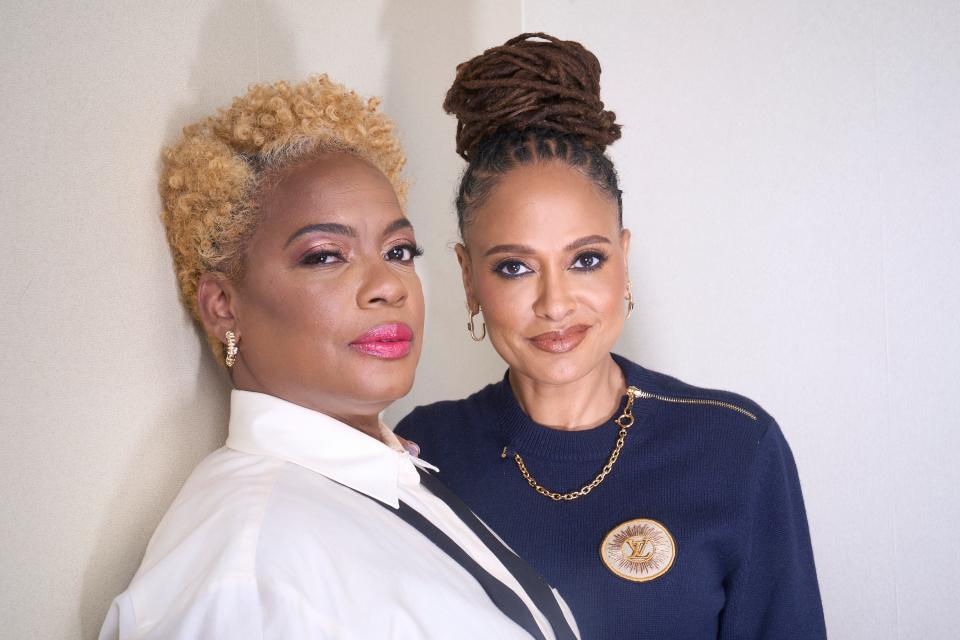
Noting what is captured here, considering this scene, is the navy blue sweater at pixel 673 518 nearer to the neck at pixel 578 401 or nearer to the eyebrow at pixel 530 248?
the neck at pixel 578 401

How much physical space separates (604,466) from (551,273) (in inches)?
16.7

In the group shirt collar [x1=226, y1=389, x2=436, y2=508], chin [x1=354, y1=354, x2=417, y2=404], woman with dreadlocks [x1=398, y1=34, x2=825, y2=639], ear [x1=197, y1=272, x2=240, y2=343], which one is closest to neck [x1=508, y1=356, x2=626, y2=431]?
woman with dreadlocks [x1=398, y1=34, x2=825, y2=639]

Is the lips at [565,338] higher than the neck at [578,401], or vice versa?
the lips at [565,338]

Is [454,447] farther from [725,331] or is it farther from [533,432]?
[725,331]

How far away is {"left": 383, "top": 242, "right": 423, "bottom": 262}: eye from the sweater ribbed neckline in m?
0.53

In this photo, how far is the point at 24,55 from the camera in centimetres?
123

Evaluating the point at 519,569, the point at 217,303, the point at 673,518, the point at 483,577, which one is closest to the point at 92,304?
the point at 217,303

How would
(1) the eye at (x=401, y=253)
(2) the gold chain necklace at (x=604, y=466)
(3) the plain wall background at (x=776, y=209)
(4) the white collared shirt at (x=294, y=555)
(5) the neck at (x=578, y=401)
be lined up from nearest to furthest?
(4) the white collared shirt at (x=294, y=555), (1) the eye at (x=401, y=253), (2) the gold chain necklace at (x=604, y=466), (5) the neck at (x=578, y=401), (3) the plain wall background at (x=776, y=209)

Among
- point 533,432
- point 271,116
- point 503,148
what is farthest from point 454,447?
point 271,116

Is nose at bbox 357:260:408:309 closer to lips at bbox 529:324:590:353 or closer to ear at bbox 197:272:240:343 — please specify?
ear at bbox 197:272:240:343

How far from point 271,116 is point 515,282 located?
2.01 feet

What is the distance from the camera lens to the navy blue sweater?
1.79 meters

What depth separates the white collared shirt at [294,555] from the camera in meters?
1.12

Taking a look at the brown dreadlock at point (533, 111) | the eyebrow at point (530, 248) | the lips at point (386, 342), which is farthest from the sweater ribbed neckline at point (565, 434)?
the lips at point (386, 342)
